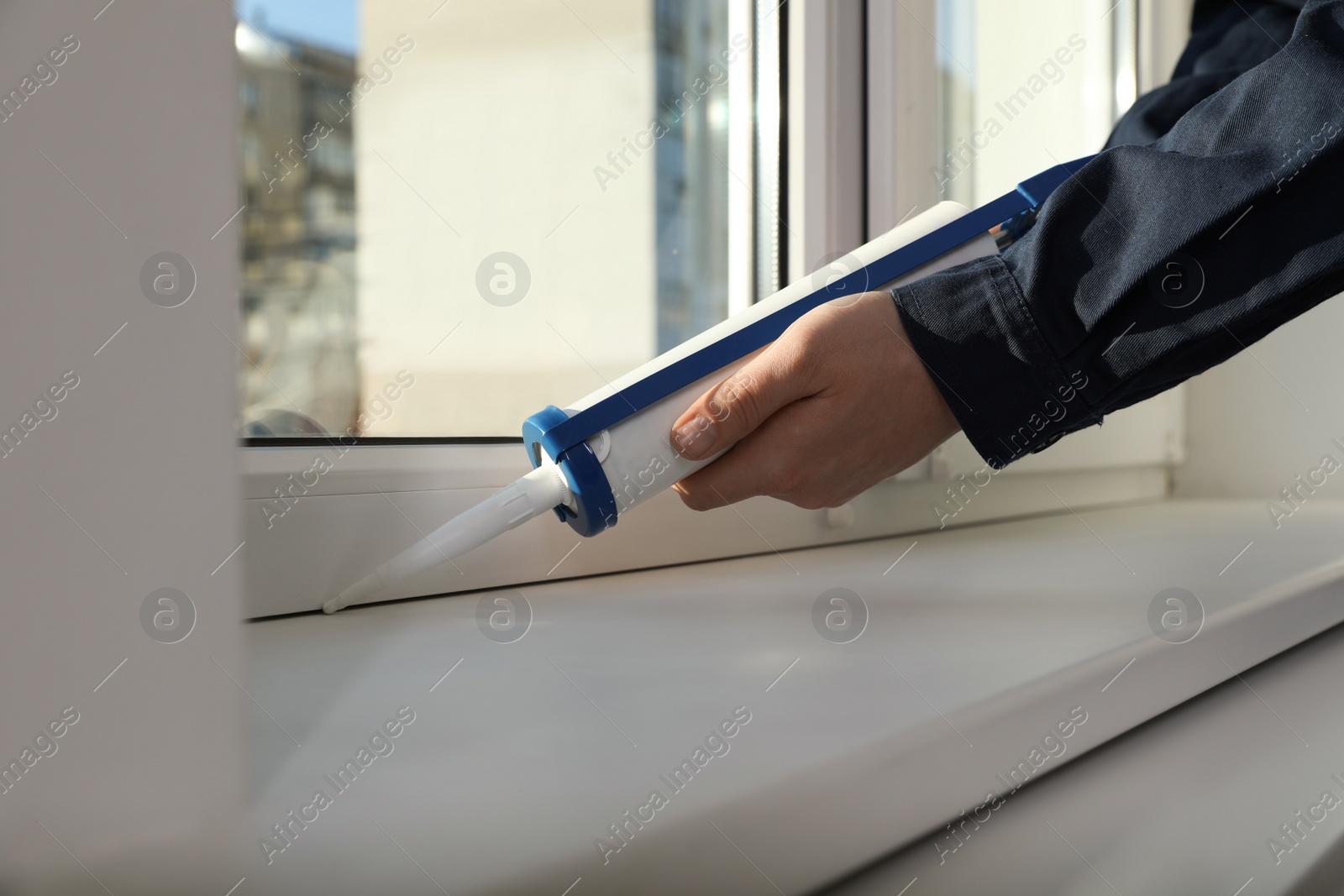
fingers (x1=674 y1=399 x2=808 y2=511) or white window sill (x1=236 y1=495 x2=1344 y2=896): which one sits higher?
fingers (x1=674 y1=399 x2=808 y2=511)

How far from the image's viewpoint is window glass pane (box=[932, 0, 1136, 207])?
1042 millimetres

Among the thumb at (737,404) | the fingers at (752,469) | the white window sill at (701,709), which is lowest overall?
the white window sill at (701,709)

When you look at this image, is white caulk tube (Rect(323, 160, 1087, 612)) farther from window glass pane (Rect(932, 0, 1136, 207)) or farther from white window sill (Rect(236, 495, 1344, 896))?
window glass pane (Rect(932, 0, 1136, 207))

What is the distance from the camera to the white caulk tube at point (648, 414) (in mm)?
422

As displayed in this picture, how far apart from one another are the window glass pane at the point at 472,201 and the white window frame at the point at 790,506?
0.05 meters

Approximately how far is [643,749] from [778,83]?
75cm

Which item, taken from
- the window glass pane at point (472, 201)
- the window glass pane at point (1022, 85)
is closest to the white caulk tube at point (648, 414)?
the window glass pane at point (472, 201)

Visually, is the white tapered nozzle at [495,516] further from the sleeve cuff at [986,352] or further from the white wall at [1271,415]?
the white wall at [1271,415]

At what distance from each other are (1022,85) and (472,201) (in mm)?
911

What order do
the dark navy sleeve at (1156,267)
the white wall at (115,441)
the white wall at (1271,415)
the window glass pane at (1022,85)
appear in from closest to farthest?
1. the white wall at (115,441)
2. the dark navy sleeve at (1156,267)
3. the window glass pane at (1022,85)
4. the white wall at (1271,415)

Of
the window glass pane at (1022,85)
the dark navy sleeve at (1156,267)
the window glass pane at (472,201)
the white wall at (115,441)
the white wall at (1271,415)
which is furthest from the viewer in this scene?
the white wall at (1271,415)

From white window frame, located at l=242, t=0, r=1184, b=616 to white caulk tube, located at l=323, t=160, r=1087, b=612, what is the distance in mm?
52

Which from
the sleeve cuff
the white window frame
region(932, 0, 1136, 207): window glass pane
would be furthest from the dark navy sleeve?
region(932, 0, 1136, 207): window glass pane

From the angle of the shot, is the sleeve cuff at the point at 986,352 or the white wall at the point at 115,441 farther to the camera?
the sleeve cuff at the point at 986,352
